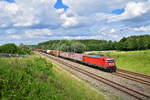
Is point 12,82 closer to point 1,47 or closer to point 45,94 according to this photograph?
point 45,94

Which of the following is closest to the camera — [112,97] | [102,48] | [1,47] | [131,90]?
[112,97]

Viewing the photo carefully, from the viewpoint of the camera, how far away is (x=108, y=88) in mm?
13883

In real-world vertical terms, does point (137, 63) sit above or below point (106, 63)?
below

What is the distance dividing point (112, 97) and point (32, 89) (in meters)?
7.89

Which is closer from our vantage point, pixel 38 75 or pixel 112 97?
pixel 38 75

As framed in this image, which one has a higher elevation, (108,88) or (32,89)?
(32,89)

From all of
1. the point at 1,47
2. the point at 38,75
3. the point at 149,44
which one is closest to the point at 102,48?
the point at 149,44

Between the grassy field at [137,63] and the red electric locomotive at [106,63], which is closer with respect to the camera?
the red electric locomotive at [106,63]

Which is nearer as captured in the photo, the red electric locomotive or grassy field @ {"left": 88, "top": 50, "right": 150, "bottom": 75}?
the red electric locomotive

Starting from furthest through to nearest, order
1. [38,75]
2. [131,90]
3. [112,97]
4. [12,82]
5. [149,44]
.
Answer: [149,44], [131,90], [112,97], [38,75], [12,82]

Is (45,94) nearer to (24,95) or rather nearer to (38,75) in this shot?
(24,95)

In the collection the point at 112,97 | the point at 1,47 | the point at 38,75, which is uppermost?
the point at 1,47

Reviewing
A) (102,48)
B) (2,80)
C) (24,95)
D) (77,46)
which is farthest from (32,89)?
(102,48)

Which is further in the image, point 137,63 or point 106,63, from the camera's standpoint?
point 137,63
